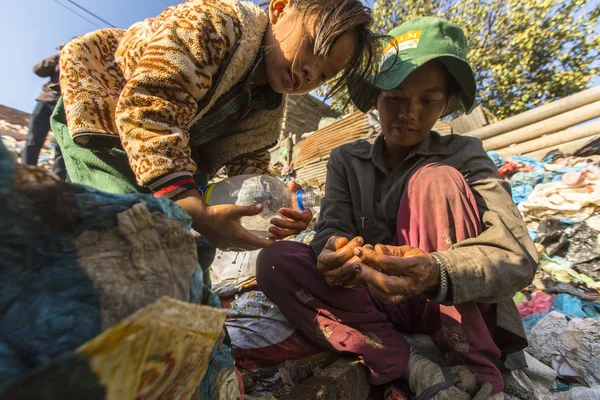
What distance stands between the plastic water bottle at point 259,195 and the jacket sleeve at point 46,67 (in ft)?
9.17

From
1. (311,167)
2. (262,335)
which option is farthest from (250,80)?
A: (311,167)

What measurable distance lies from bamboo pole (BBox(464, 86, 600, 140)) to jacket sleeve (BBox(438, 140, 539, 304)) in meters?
4.89

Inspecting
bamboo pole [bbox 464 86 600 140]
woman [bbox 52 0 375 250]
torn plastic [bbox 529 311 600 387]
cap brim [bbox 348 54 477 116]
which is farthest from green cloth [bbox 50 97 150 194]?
bamboo pole [bbox 464 86 600 140]

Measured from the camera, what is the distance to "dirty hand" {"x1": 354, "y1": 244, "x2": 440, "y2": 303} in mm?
1048

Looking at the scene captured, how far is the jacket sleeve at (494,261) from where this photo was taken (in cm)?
111

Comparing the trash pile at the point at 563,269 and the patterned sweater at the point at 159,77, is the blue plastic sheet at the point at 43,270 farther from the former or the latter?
the trash pile at the point at 563,269

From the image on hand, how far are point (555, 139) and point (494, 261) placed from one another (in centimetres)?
501

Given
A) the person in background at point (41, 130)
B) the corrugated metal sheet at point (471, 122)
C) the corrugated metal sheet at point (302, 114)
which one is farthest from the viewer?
the corrugated metal sheet at point (302, 114)

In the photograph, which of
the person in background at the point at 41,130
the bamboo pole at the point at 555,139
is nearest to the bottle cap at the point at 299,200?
the person in background at the point at 41,130

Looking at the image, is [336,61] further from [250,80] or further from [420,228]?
[420,228]

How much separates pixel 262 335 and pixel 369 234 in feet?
2.45

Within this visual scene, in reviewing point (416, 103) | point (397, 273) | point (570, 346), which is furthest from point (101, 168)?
point (570, 346)

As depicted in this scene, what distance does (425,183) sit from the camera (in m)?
1.32

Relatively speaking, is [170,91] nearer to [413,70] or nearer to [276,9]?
[276,9]
